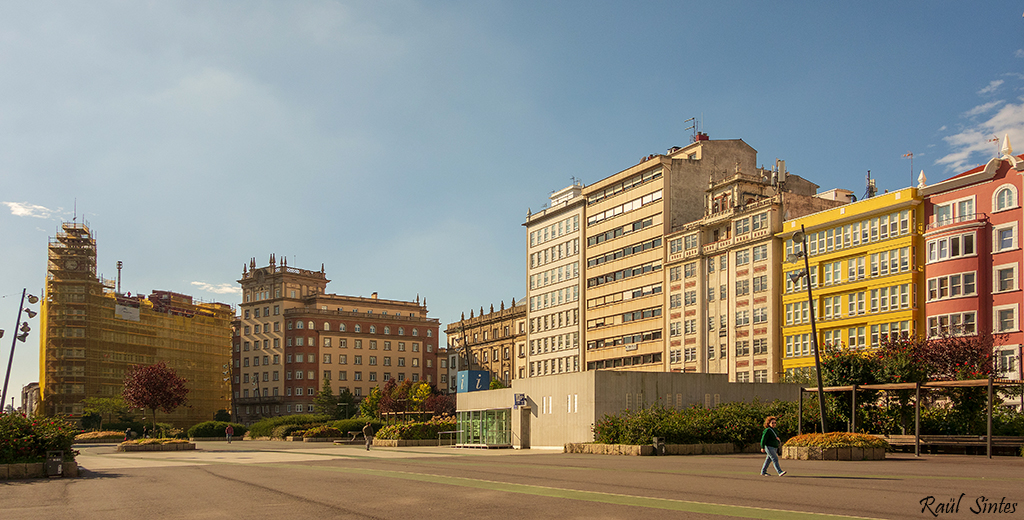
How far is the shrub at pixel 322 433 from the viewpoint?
7012cm

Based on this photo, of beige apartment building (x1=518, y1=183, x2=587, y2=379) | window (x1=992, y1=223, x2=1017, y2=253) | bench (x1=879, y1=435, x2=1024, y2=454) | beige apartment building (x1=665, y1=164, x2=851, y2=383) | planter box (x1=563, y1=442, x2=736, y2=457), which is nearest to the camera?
bench (x1=879, y1=435, x2=1024, y2=454)

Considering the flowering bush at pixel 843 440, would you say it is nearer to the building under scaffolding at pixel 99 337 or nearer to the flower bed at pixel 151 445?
the flower bed at pixel 151 445

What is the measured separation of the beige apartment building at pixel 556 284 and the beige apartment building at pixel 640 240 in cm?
193

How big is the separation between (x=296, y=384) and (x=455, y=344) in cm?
2439

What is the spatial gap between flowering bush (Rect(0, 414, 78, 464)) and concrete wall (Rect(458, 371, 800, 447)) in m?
23.1

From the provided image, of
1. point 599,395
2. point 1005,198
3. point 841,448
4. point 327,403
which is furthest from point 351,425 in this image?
point 841,448

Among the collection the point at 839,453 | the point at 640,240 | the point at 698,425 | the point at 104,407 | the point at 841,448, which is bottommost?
the point at 104,407

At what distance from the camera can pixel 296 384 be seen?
137125 millimetres

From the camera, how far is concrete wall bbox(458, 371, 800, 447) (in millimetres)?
43375

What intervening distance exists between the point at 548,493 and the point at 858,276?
53.4 metres

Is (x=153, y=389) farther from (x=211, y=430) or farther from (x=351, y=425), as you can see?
(x=351, y=425)

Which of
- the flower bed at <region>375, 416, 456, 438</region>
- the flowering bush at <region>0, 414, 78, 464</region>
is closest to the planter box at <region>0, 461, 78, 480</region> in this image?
the flowering bush at <region>0, 414, 78, 464</region>

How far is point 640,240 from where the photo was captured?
8831 centimetres

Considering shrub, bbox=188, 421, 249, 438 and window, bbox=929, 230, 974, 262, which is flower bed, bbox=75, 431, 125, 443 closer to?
shrub, bbox=188, 421, 249, 438
